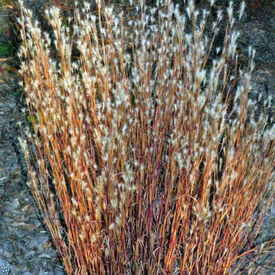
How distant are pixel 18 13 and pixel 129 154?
2283 mm

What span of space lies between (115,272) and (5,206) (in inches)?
32.8

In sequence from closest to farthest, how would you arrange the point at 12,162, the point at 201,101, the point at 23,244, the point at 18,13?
the point at 201,101 → the point at 23,244 → the point at 12,162 → the point at 18,13

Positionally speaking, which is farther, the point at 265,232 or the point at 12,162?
the point at 12,162

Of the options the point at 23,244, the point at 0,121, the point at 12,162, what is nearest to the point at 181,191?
the point at 23,244

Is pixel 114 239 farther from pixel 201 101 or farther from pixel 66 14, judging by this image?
pixel 66 14

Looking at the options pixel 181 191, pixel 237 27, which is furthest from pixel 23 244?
pixel 237 27

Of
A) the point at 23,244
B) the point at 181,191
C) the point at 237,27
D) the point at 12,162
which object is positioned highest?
the point at 237,27

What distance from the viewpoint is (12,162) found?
95.3 inches

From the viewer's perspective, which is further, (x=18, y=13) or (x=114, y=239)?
(x=18, y=13)

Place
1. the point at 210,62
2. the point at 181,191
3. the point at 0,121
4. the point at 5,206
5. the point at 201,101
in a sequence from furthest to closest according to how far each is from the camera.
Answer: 1. the point at 210,62
2. the point at 0,121
3. the point at 5,206
4. the point at 181,191
5. the point at 201,101

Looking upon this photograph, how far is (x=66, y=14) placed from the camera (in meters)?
3.74

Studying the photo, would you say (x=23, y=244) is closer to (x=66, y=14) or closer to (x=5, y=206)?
(x=5, y=206)

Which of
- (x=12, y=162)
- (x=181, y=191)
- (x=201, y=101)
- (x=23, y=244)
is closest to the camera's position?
(x=201, y=101)

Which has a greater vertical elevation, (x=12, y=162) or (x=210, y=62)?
(x=210, y=62)
